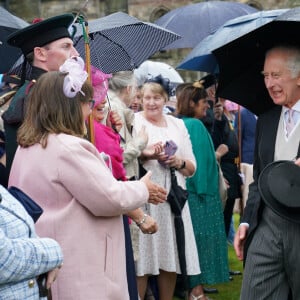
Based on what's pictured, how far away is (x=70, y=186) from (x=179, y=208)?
9.53 feet

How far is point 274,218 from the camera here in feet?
13.6

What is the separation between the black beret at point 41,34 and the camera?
14.5 ft

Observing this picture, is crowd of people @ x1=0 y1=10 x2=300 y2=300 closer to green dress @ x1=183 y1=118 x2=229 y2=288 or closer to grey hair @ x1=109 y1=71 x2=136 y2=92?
grey hair @ x1=109 y1=71 x2=136 y2=92

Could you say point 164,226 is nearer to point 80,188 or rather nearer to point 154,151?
point 154,151

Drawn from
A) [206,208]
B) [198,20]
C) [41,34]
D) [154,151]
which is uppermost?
[41,34]

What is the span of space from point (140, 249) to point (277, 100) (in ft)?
8.33

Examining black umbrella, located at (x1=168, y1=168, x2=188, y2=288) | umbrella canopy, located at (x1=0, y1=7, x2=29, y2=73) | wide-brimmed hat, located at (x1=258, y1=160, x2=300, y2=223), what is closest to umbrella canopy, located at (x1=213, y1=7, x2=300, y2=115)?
wide-brimmed hat, located at (x1=258, y1=160, x2=300, y2=223)

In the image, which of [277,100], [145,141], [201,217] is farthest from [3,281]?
[201,217]

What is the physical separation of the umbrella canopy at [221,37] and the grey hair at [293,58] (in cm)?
133

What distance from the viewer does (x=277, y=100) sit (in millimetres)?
4332

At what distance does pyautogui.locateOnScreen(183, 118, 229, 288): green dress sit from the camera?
734 cm

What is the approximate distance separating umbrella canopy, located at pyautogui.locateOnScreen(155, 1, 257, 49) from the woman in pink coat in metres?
6.13

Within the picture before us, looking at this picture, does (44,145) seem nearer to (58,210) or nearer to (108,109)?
(58,210)

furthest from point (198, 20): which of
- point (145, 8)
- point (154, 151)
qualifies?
point (145, 8)
